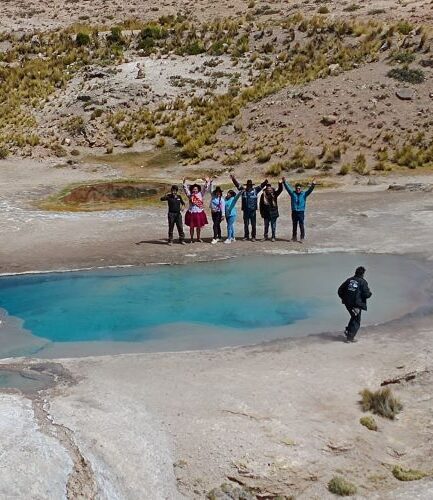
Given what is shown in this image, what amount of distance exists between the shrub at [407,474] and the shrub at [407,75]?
100 feet

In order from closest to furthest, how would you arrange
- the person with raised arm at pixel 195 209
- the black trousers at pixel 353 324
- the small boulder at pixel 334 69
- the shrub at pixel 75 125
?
the black trousers at pixel 353 324, the person with raised arm at pixel 195 209, the shrub at pixel 75 125, the small boulder at pixel 334 69

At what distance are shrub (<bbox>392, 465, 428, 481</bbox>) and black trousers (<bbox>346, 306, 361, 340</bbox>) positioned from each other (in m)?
3.60

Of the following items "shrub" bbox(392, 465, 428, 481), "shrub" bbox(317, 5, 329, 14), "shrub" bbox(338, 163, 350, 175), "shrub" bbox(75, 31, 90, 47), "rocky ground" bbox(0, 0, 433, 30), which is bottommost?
"shrub" bbox(392, 465, 428, 481)

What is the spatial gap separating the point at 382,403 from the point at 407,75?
30.0 meters

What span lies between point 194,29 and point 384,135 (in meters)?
19.7

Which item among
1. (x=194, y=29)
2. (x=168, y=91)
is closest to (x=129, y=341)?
(x=168, y=91)

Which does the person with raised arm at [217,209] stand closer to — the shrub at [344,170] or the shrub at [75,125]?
the shrub at [344,170]

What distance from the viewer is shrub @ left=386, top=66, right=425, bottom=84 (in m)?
36.7

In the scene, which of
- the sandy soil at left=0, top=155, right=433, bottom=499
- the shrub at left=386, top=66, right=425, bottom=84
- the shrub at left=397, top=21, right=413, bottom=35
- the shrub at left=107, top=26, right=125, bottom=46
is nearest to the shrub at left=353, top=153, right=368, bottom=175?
the shrub at left=386, top=66, right=425, bottom=84

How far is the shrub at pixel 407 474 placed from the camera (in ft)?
27.6

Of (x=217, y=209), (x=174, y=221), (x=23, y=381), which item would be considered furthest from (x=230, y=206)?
(x=23, y=381)

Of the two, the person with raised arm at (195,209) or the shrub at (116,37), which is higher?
the shrub at (116,37)

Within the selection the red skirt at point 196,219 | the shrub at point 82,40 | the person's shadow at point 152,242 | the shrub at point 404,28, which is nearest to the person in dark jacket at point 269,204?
the red skirt at point 196,219

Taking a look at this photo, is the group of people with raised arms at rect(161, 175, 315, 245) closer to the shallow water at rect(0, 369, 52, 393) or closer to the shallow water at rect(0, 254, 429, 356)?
the shallow water at rect(0, 254, 429, 356)
